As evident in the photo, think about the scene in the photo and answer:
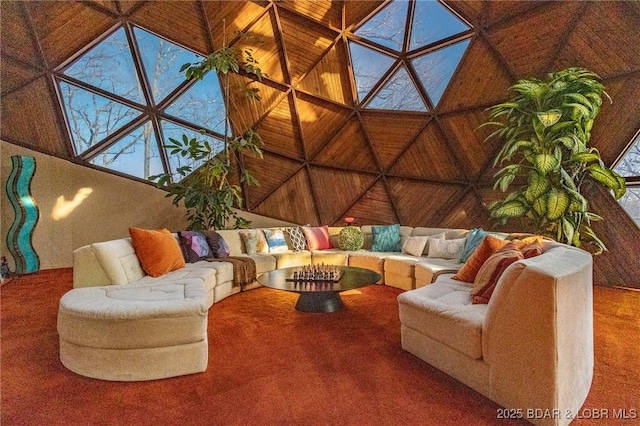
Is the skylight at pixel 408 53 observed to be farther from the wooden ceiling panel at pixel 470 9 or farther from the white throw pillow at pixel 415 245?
the white throw pillow at pixel 415 245

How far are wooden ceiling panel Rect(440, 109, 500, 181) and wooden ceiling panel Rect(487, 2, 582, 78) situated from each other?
86 cm

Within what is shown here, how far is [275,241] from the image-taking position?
19.6ft

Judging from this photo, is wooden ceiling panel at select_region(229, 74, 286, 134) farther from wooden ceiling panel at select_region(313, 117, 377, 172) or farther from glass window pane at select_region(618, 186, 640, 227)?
glass window pane at select_region(618, 186, 640, 227)

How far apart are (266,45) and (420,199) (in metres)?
3.95

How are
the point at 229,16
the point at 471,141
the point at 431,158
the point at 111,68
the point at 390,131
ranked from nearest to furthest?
the point at 229,16 < the point at 471,141 < the point at 111,68 < the point at 431,158 < the point at 390,131

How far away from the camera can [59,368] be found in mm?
2629

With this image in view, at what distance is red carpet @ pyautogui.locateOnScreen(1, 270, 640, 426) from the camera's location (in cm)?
205

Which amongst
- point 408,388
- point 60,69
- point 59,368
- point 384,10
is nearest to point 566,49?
point 384,10

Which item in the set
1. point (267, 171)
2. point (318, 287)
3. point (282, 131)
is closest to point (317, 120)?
point (282, 131)

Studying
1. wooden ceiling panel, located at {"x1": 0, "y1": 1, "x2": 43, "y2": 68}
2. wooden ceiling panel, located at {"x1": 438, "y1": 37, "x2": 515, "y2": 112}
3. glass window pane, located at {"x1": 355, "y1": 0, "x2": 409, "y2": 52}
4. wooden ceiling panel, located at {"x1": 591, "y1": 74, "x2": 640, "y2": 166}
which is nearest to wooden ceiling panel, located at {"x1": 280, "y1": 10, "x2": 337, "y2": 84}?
glass window pane, located at {"x1": 355, "y1": 0, "x2": 409, "y2": 52}

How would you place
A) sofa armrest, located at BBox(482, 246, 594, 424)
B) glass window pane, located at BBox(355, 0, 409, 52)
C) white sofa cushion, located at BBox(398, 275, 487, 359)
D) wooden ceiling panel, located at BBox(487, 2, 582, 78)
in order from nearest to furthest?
sofa armrest, located at BBox(482, 246, 594, 424) → white sofa cushion, located at BBox(398, 275, 487, 359) → wooden ceiling panel, located at BBox(487, 2, 582, 78) → glass window pane, located at BBox(355, 0, 409, 52)

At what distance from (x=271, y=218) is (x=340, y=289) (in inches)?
175

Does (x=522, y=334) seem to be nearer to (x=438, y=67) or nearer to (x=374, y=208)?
(x=438, y=67)

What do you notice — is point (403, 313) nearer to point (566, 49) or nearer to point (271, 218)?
point (566, 49)
